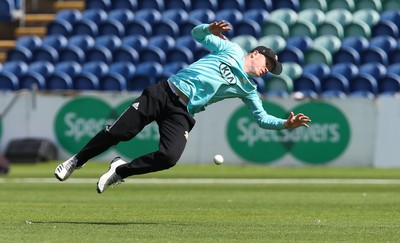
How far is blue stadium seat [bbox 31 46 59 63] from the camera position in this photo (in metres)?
24.6

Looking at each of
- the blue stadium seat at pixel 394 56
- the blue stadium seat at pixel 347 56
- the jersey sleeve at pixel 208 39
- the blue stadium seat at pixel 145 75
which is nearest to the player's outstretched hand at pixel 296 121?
the jersey sleeve at pixel 208 39

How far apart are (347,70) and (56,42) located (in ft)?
24.7

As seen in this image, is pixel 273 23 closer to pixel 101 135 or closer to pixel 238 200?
pixel 238 200

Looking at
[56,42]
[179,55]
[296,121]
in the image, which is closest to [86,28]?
[56,42]

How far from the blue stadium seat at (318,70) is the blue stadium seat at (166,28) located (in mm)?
3752

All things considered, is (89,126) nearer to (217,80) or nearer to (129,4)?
(129,4)

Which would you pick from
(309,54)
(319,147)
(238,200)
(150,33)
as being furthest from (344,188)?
(150,33)

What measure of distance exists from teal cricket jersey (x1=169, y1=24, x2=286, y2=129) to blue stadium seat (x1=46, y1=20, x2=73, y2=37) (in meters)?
16.4

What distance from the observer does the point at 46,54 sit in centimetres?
2470

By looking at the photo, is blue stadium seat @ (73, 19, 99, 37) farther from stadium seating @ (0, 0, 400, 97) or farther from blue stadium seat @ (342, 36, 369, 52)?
blue stadium seat @ (342, 36, 369, 52)

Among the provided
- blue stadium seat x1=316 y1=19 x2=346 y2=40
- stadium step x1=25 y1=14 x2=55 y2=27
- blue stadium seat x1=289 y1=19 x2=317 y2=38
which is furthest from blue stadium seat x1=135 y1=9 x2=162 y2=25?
blue stadium seat x1=316 y1=19 x2=346 y2=40

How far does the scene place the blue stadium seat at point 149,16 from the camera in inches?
989

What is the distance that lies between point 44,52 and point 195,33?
51.5 feet

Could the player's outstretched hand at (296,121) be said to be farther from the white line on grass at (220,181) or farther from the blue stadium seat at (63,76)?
the blue stadium seat at (63,76)
